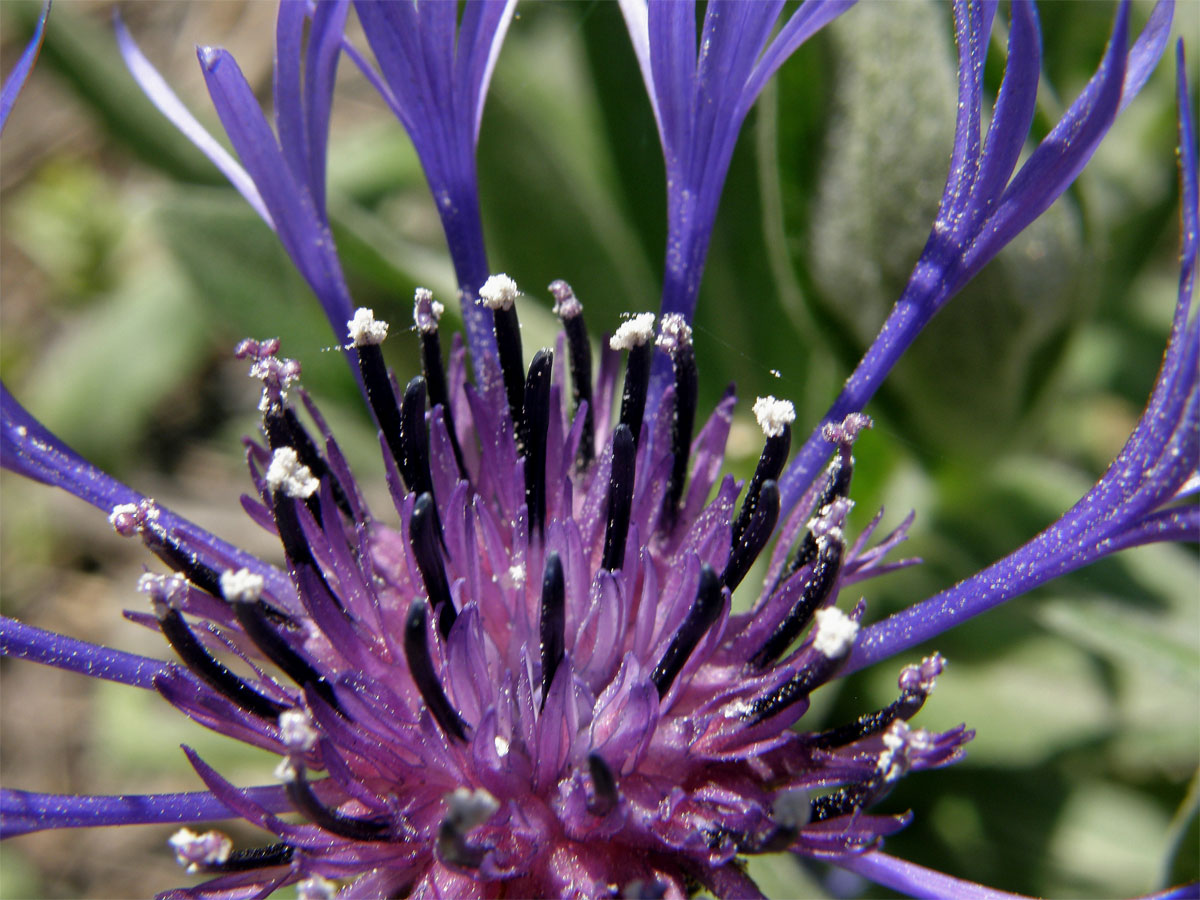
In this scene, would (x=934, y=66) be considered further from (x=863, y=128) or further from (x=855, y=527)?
(x=855, y=527)

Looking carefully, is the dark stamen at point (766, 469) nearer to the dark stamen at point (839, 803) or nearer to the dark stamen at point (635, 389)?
the dark stamen at point (635, 389)

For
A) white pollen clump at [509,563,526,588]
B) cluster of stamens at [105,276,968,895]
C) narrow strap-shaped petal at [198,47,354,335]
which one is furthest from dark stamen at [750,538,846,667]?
narrow strap-shaped petal at [198,47,354,335]

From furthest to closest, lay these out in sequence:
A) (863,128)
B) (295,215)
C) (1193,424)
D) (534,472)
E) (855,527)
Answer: (855,527) → (863,128) → (295,215) → (534,472) → (1193,424)

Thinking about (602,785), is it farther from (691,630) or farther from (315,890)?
(315,890)

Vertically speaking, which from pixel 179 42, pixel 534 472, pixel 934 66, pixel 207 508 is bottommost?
Answer: pixel 534 472

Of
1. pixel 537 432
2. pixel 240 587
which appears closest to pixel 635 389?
pixel 537 432

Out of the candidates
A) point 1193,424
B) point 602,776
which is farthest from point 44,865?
point 1193,424
